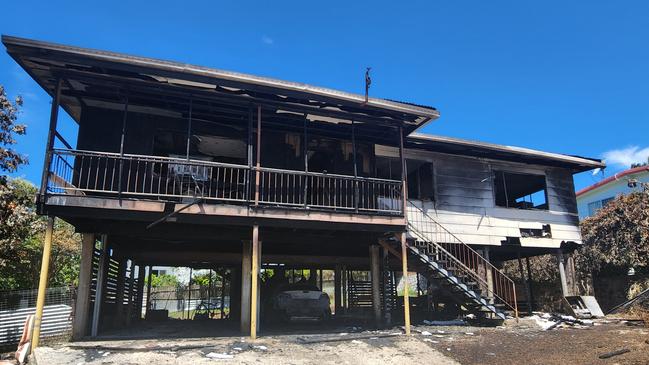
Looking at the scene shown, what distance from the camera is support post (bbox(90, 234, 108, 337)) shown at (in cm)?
1143

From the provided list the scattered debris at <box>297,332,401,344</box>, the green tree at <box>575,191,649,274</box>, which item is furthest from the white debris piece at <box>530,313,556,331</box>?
the green tree at <box>575,191,649,274</box>

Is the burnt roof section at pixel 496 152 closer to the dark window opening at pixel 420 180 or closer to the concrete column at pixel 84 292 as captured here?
the dark window opening at pixel 420 180

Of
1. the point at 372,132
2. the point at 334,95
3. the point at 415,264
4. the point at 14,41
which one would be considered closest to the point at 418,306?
the point at 415,264

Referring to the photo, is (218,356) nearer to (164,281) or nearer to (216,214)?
(216,214)

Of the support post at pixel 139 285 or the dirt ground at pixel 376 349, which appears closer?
the dirt ground at pixel 376 349

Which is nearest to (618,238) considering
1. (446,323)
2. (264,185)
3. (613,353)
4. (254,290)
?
(446,323)

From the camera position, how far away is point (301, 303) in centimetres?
1466

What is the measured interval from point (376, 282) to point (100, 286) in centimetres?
700

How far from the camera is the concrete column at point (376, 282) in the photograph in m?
13.4

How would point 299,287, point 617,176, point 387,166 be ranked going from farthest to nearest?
point 617,176
point 387,166
point 299,287

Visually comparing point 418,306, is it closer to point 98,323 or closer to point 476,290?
point 476,290

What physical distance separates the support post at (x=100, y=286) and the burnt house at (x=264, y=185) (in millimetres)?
37

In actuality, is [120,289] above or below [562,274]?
below

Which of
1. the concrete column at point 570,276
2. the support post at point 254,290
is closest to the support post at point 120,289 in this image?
the support post at point 254,290
